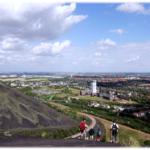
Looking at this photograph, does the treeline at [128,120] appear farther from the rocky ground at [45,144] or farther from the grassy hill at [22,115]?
the rocky ground at [45,144]

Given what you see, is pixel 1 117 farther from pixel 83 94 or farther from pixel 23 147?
pixel 83 94

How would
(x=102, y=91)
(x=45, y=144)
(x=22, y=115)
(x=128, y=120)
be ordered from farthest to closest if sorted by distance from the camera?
(x=102, y=91)
(x=128, y=120)
(x=22, y=115)
(x=45, y=144)

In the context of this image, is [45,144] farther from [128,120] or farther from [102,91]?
[102,91]

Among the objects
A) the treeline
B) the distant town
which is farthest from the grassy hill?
the distant town

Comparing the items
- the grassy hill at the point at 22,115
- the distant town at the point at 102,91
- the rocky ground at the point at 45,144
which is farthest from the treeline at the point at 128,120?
the rocky ground at the point at 45,144

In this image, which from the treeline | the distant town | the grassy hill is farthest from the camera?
the distant town

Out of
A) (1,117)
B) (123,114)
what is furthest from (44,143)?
(123,114)

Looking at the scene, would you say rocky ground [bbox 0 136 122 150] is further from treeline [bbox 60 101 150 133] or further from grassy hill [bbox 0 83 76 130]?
treeline [bbox 60 101 150 133]

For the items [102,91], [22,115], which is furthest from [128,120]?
[102,91]

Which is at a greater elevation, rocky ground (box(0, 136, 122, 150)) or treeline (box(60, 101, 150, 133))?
rocky ground (box(0, 136, 122, 150))
